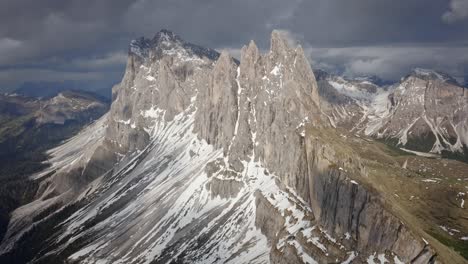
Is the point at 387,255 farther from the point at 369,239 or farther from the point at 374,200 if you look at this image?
the point at 374,200

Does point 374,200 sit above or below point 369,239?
above

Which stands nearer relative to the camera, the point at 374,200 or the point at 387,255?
the point at 387,255

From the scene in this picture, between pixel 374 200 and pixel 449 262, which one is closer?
pixel 449 262

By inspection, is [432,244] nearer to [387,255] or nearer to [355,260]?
[387,255]

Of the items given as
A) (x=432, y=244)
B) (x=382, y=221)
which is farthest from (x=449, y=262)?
(x=382, y=221)

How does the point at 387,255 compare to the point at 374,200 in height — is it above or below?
below

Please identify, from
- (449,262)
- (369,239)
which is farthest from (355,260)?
(449,262)

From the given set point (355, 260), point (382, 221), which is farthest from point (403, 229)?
point (355, 260)
